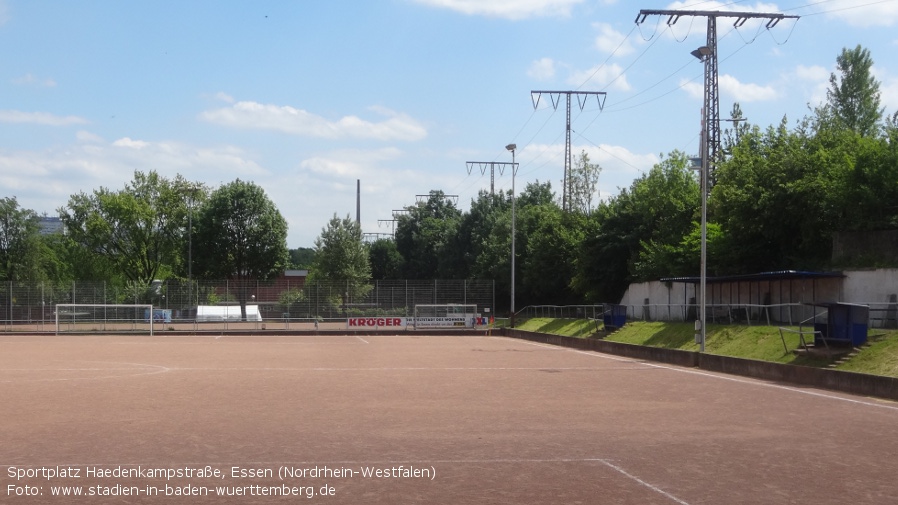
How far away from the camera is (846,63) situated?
198 feet

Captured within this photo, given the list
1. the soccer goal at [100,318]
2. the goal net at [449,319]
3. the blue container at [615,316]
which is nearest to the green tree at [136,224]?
the soccer goal at [100,318]

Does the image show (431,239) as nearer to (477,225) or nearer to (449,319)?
(477,225)

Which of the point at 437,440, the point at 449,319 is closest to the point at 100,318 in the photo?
the point at 449,319

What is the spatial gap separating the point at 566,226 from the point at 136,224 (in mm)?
43094

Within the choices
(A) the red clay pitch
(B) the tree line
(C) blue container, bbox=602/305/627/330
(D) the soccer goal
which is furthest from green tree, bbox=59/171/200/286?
(A) the red clay pitch

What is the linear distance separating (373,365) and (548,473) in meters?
18.6

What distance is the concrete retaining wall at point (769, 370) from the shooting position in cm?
1902

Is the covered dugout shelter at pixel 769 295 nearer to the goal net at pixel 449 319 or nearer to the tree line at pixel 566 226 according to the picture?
the tree line at pixel 566 226

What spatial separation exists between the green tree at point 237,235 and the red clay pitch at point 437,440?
203 feet

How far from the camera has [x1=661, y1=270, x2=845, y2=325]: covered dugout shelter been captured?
29430 mm

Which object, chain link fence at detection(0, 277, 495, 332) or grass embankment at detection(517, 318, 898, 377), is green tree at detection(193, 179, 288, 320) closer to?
chain link fence at detection(0, 277, 495, 332)

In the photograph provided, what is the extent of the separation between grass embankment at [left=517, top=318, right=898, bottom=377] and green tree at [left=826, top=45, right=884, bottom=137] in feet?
91.9

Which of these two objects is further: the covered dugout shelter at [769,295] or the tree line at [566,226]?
the tree line at [566,226]

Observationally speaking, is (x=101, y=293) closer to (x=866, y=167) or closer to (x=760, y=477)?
(x=866, y=167)
